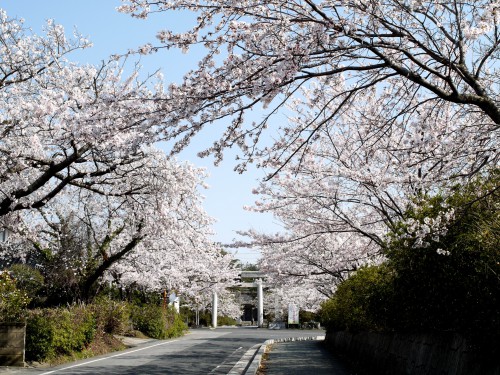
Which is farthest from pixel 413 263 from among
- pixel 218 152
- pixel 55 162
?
pixel 55 162

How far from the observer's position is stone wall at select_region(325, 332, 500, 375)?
6.52m

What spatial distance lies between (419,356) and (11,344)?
10814mm

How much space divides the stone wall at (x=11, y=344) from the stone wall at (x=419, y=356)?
885 centimetres

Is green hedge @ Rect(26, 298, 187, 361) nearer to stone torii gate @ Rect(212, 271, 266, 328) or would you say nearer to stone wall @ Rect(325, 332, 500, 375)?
stone wall @ Rect(325, 332, 500, 375)

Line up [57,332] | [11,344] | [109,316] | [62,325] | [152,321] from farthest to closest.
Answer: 1. [152,321]
2. [109,316]
3. [62,325]
4. [57,332]
5. [11,344]

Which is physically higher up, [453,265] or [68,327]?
[453,265]

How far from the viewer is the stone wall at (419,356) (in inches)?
257

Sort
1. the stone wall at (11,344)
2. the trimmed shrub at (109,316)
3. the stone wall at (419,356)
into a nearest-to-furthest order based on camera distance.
A: the stone wall at (419,356)
the stone wall at (11,344)
the trimmed shrub at (109,316)

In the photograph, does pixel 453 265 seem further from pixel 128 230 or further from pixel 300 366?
pixel 128 230

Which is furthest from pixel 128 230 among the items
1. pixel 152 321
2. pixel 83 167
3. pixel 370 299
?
pixel 370 299

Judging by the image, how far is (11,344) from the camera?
47.9ft

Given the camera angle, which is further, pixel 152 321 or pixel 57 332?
pixel 152 321

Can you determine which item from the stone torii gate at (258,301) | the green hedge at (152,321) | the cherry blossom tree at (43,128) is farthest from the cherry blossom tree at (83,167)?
the stone torii gate at (258,301)

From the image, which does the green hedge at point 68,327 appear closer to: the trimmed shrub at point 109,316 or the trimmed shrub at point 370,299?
the trimmed shrub at point 109,316
